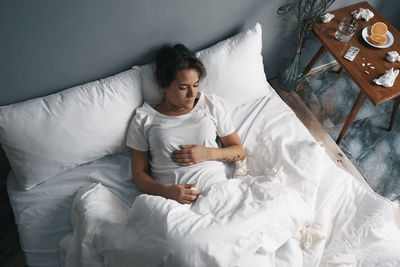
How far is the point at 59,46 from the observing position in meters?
1.37

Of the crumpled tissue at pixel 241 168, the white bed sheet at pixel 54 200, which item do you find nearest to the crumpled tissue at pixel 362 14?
the crumpled tissue at pixel 241 168

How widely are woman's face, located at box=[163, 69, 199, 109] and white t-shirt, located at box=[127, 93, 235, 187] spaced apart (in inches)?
3.4

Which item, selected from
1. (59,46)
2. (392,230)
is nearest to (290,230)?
(392,230)

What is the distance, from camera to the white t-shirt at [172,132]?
4.86 feet

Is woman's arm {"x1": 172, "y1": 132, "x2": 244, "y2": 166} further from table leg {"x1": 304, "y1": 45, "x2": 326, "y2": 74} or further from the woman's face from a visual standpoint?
table leg {"x1": 304, "y1": 45, "x2": 326, "y2": 74}

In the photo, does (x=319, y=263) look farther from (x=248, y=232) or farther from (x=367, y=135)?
(x=367, y=135)

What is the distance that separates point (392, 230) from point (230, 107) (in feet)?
2.96

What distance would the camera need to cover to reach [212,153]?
150 cm

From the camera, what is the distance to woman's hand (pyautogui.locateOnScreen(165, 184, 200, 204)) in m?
1.35

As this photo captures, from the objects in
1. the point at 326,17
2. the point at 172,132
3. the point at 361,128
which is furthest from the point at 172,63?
the point at 361,128

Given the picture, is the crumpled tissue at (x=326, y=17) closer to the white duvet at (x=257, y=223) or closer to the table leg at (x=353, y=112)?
the table leg at (x=353, y=112)

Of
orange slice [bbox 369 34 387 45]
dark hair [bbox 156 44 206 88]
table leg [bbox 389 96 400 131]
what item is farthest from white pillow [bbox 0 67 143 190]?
table leg [bbox 389 96 400 131]

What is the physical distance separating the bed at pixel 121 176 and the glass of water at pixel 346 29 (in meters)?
0.50

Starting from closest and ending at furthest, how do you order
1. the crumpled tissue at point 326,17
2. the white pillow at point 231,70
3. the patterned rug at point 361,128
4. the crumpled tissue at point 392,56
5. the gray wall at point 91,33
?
the gray wall at point 91,33, the white pillow at point 231,70, the crumpled tissue at point 392,56, the crumpled tissue at point 326,17, the patterned rug at point 361,128
